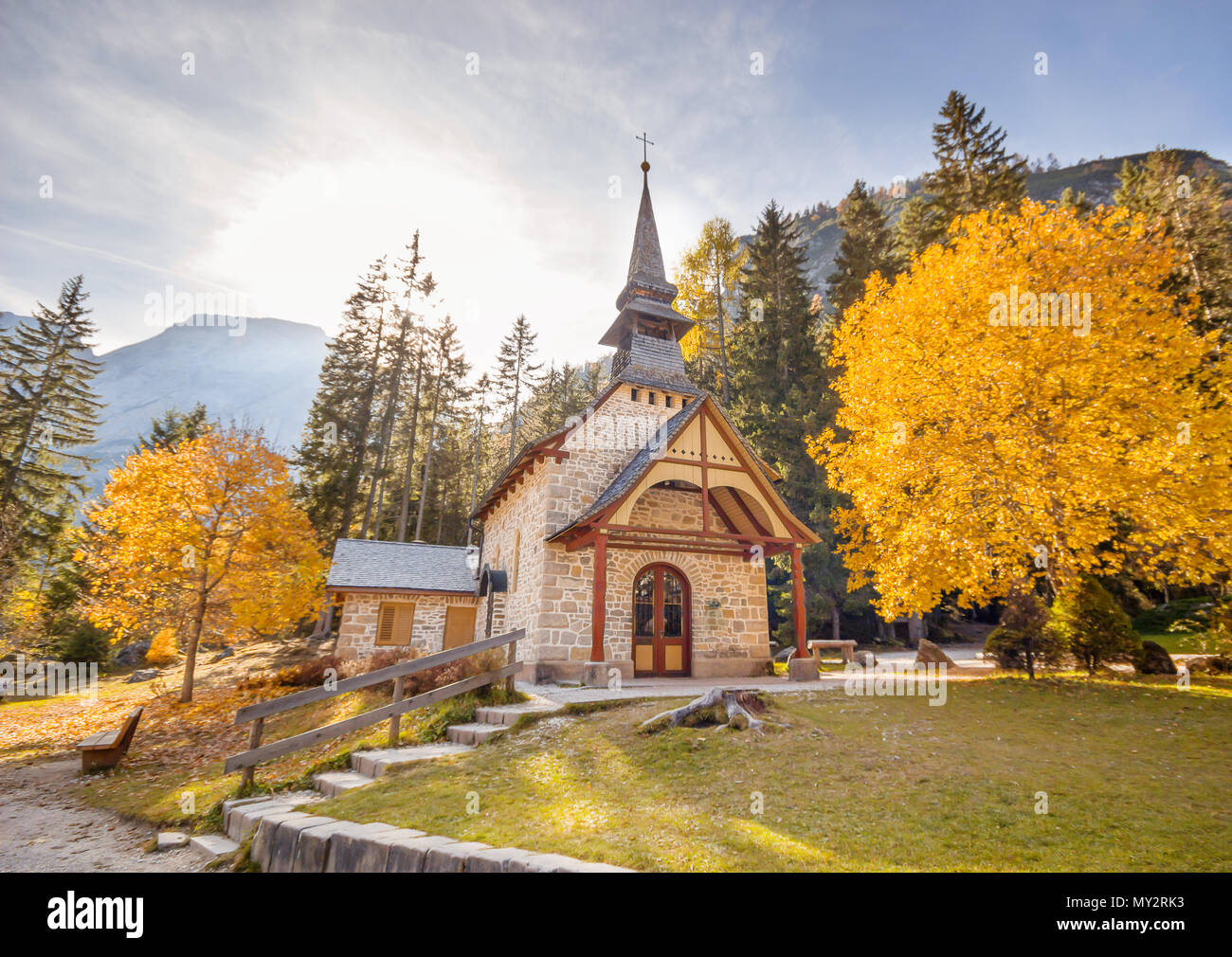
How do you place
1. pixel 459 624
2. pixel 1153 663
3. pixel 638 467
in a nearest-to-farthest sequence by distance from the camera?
pixel 1153 663 < pixel 638 467 < pixel 459 624

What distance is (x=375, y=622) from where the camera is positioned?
20234 millimetres

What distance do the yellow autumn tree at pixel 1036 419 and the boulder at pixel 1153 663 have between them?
1617 millimetres

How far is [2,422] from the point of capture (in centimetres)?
2373

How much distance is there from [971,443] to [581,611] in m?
9.20

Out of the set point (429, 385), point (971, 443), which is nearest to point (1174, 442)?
point (971, 443)

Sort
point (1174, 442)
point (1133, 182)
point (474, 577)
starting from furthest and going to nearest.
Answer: point (1133, 182) → point (474, 577) → point (1174, 442)

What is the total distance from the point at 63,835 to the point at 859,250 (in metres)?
34.4

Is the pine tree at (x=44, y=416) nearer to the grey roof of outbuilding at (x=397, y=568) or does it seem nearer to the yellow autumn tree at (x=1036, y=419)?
the grey roof of outbuilding at (x=397, y=568)

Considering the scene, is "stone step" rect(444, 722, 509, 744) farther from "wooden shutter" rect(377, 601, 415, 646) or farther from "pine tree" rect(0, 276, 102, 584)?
"pine tree" rect(0, 276, 102, 584)

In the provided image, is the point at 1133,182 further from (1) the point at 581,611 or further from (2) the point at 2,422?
(2) the point at 2,422

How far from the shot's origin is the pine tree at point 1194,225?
20.0 m

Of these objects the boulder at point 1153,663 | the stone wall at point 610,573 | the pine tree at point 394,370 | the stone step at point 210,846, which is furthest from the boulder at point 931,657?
the pine tree at point 394,370

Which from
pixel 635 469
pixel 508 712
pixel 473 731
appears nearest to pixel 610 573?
pixel 635 469

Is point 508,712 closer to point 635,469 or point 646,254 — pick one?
point 635,469
